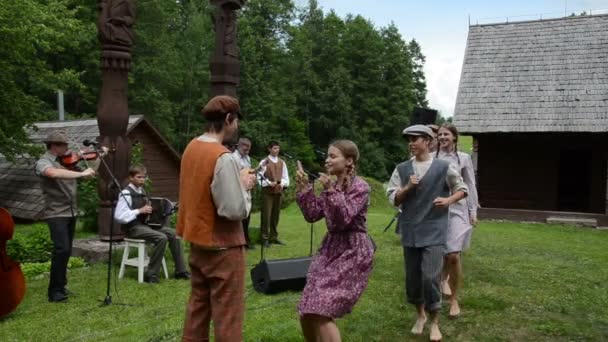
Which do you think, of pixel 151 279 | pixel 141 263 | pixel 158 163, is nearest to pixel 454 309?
pixel 151 279

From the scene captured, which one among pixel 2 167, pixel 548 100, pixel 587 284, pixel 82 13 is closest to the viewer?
pixel 587 284

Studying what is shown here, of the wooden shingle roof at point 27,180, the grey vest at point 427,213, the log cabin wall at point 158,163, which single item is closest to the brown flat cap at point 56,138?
the grey vest at point 427,213

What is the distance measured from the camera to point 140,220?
7.50 meters

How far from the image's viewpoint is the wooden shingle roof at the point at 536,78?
16547 millimetres

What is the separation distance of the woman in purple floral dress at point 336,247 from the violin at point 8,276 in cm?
321

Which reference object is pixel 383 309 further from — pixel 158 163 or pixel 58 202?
pixel 158 163

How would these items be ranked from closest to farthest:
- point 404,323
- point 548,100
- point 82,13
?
1. point 404,323
2. point 548,100
3. point 82,13

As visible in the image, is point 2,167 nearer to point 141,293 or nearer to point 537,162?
point 141,293

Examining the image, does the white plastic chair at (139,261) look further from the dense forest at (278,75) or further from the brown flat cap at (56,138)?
the dense forest at (278,75)

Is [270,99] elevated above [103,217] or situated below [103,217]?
above

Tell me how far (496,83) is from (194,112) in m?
21.3

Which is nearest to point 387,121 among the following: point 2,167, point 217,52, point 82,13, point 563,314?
point 82,13

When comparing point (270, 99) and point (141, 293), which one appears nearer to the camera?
point (141, 293)

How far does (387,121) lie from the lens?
42062 mm
